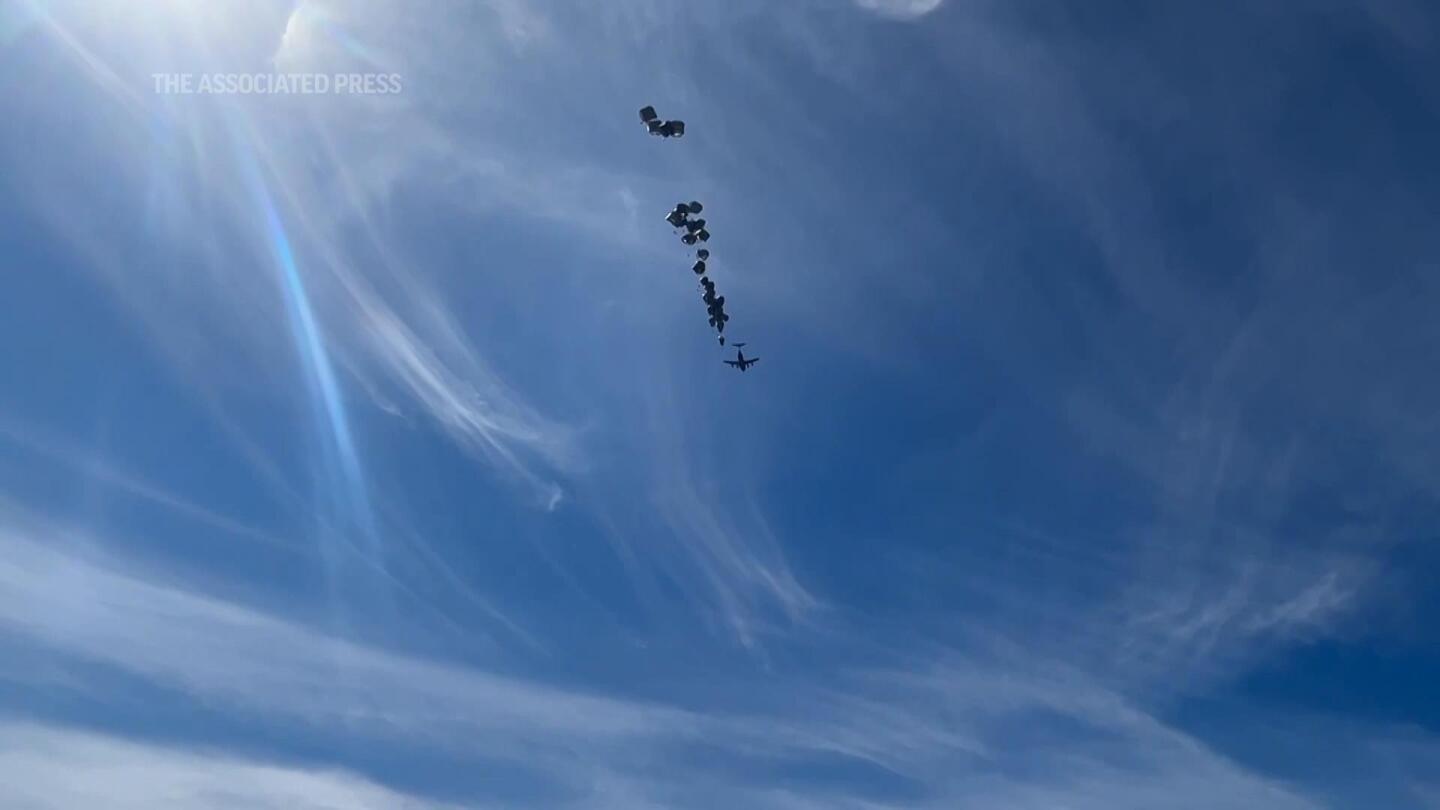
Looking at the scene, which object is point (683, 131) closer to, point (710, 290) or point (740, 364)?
point (710, 290)

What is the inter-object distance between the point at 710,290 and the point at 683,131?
22165 mm

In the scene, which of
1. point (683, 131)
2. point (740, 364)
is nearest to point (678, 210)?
point (683, 131)

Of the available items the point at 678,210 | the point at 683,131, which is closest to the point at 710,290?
the point at 678,210

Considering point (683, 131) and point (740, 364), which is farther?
point (740, 364)

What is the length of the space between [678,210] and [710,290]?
12176 millimetres

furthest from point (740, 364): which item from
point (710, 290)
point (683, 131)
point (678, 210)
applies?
point (683, 131)

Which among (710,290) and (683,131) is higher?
(683,131)

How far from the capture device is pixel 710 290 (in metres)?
142

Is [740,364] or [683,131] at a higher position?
[683,131]

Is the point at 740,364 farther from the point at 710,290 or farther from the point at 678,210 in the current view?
the point at 678,210

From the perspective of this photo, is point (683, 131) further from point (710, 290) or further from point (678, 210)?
point (710, 290)

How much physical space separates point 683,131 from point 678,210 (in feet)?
34.7

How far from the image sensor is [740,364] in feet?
495

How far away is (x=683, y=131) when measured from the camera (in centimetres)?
13512
